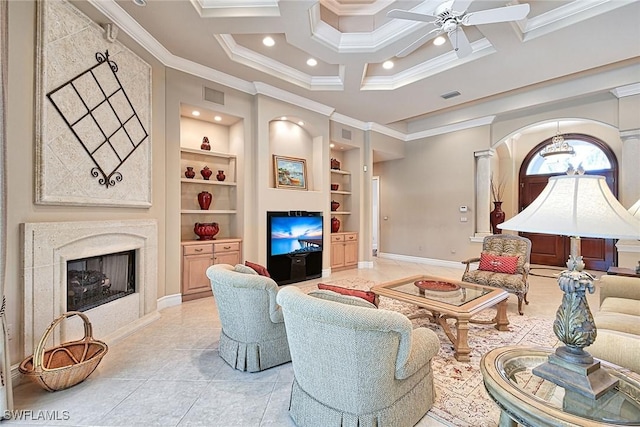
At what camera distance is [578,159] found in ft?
24.0

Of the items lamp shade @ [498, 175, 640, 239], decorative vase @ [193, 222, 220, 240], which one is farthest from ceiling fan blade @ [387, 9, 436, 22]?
decorative vase @ [193, 222, 220, 240]

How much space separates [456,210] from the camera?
716 centimetres

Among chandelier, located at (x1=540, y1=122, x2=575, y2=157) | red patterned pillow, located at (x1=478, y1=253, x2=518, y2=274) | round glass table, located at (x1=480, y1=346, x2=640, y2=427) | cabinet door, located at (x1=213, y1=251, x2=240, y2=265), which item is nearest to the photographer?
round glass table, located at (x1=480, y1=346, x2=640, y2=427)

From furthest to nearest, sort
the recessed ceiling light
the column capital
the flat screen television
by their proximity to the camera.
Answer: the column capital
the flat screen television
the recessed ceiling light

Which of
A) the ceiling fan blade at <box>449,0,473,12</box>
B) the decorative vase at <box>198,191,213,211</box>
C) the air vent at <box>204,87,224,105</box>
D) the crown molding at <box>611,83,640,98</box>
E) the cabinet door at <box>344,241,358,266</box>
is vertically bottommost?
the cabinet door at <box>344,241,358,266</box>

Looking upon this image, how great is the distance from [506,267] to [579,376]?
10.5ft

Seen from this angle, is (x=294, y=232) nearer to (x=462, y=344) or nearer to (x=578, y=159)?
(x=462, y=344)

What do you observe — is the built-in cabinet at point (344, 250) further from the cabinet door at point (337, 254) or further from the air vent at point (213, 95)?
the air vent at point (213, 95)

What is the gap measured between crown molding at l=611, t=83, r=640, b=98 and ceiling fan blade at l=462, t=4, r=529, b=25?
371 centimetres

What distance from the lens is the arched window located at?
22.6ft

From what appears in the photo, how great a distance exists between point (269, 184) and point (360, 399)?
4255mm

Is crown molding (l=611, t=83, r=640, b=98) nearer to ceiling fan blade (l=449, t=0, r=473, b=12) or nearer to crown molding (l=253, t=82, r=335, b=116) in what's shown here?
ceiling fan blade (l=449, t=0, r=473, b=12)

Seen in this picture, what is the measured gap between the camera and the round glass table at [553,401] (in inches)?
45.5

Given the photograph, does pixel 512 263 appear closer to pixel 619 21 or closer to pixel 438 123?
pixel 619 21
